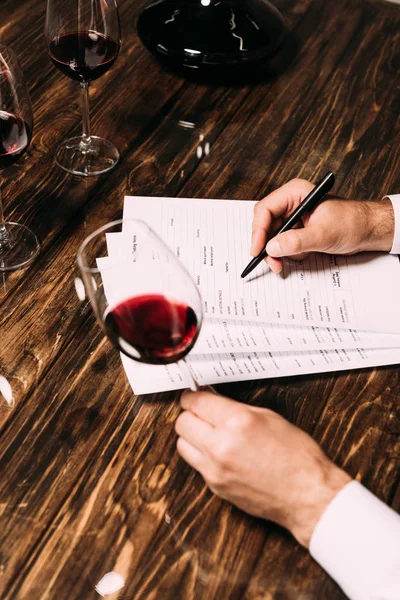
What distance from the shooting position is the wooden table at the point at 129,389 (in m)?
0.73

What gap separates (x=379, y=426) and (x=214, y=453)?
24cm

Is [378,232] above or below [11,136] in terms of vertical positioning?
below

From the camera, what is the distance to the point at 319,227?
1.03m

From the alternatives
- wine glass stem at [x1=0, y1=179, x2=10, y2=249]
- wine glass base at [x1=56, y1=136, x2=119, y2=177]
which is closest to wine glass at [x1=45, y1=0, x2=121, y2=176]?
wine glass base at [x1=56, y1=136, x2=119, y2=177]

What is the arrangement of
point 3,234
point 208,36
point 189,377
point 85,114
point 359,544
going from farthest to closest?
point 208,36 < point 85,114 < point 3,234 < point 189,377 < point 359,544

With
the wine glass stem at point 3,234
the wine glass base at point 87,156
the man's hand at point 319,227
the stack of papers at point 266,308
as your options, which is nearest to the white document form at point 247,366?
the stack of papers at point 266,308

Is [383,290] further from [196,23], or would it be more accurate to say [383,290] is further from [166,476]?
[196,23]

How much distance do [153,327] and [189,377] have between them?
11cm

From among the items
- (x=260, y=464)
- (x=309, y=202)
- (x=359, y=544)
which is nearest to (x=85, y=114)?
(x=309, y=202)

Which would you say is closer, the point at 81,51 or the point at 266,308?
the point at 266,308

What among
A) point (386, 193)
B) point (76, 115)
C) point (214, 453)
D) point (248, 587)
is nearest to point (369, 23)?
point (386, 193)

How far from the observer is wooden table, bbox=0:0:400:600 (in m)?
0.73

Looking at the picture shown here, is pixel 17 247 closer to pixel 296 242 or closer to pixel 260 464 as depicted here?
pixel 296 242

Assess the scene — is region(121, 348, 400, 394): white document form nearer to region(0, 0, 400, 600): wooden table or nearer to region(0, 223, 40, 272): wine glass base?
region(0, 0, 400, 600): wooden table
